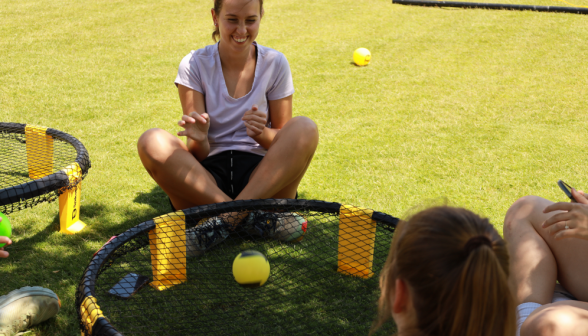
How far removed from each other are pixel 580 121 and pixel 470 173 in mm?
1770

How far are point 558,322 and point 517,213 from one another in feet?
2.38

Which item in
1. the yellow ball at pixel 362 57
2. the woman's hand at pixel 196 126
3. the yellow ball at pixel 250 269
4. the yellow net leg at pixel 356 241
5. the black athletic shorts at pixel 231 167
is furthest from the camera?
the yellow ball at pixel 362 57

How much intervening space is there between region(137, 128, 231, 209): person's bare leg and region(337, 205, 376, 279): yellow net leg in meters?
0.69

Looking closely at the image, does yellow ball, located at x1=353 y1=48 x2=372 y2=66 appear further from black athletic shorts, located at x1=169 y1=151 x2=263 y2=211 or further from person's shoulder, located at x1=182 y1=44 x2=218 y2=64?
black athletic shorts, located at x1=169 y1=151 x2=263 y2=211

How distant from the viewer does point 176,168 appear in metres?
2.55

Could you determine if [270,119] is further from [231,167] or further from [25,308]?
[25,308]

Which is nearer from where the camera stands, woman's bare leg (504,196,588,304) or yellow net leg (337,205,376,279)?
woman's bare leg (504,196,588,304)

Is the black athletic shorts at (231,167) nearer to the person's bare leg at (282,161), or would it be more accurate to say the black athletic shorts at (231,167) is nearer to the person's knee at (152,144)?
the person's bare leg at (282,161)

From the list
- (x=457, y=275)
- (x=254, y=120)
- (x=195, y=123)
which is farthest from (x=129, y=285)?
(x=457, y=275)

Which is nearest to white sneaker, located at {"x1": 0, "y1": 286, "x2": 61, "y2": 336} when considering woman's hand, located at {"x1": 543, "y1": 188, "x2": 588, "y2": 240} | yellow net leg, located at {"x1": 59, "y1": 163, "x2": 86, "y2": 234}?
yellow net leg, located at {"x1": 59, "y1": 163, "x2": 86, "y2": 234}

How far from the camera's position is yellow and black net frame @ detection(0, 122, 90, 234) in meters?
2.31

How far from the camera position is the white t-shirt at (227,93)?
2.85m

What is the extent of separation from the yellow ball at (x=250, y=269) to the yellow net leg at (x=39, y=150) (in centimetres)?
173

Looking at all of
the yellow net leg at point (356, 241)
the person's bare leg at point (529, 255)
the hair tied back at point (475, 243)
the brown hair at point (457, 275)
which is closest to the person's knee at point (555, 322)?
the person's bare leg at point (529, 255)
